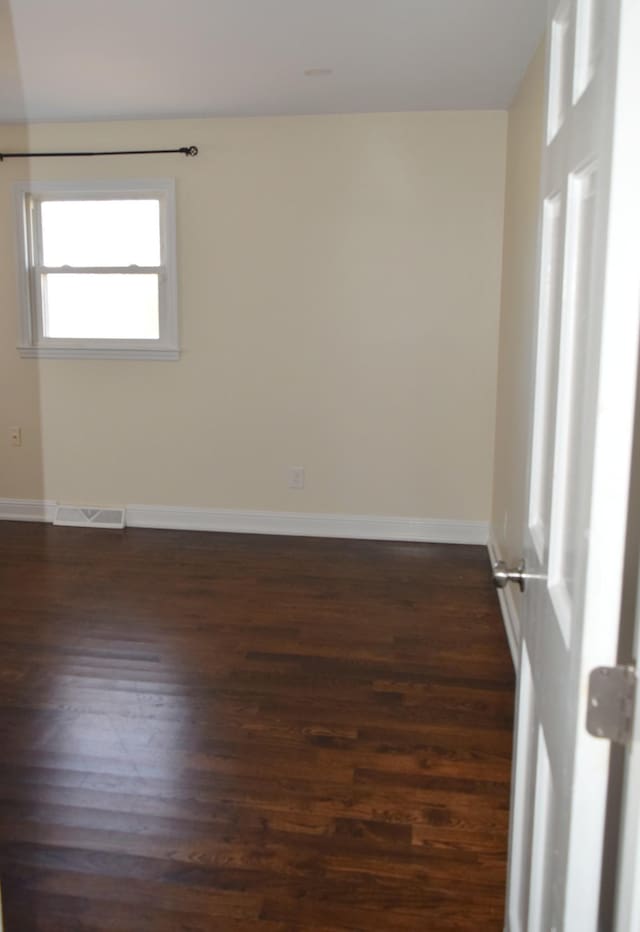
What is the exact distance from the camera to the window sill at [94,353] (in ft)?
15.7

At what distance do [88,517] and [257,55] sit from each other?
115 inches

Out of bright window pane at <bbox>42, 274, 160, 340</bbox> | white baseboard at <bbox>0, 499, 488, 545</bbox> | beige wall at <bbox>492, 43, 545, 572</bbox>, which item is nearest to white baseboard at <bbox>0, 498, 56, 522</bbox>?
white baseboard at <bbox>0, 499, 488, 545</bbox>

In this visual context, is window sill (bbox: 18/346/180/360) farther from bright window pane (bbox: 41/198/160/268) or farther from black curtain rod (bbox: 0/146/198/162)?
black curtain rod (bbox: 0/146/198/162)

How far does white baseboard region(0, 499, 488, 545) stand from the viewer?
470 centimetres

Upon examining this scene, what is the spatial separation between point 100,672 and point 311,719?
2.91 ft

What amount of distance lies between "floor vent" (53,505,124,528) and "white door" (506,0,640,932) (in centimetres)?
390

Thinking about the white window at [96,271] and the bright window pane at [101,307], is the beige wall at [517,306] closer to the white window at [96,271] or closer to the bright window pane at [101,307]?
the white window at [96,271]

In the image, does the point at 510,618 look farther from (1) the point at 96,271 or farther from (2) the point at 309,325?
(1) the point at 96,271

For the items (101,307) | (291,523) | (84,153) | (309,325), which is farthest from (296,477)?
(84,153)

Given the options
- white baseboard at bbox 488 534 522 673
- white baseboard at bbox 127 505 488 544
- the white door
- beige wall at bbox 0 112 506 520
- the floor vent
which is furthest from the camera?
the floor vent

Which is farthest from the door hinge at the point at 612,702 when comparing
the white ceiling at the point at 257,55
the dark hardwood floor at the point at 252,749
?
the white ceiling at the point at 257,55

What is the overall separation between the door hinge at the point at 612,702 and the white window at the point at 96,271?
166 inches

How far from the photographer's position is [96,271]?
4.82 meters

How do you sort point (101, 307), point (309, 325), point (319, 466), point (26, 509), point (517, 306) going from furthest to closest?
point (26, 509) → point (101, 307) → point (319, 466) → point (309, 325) → point (517, 306)
